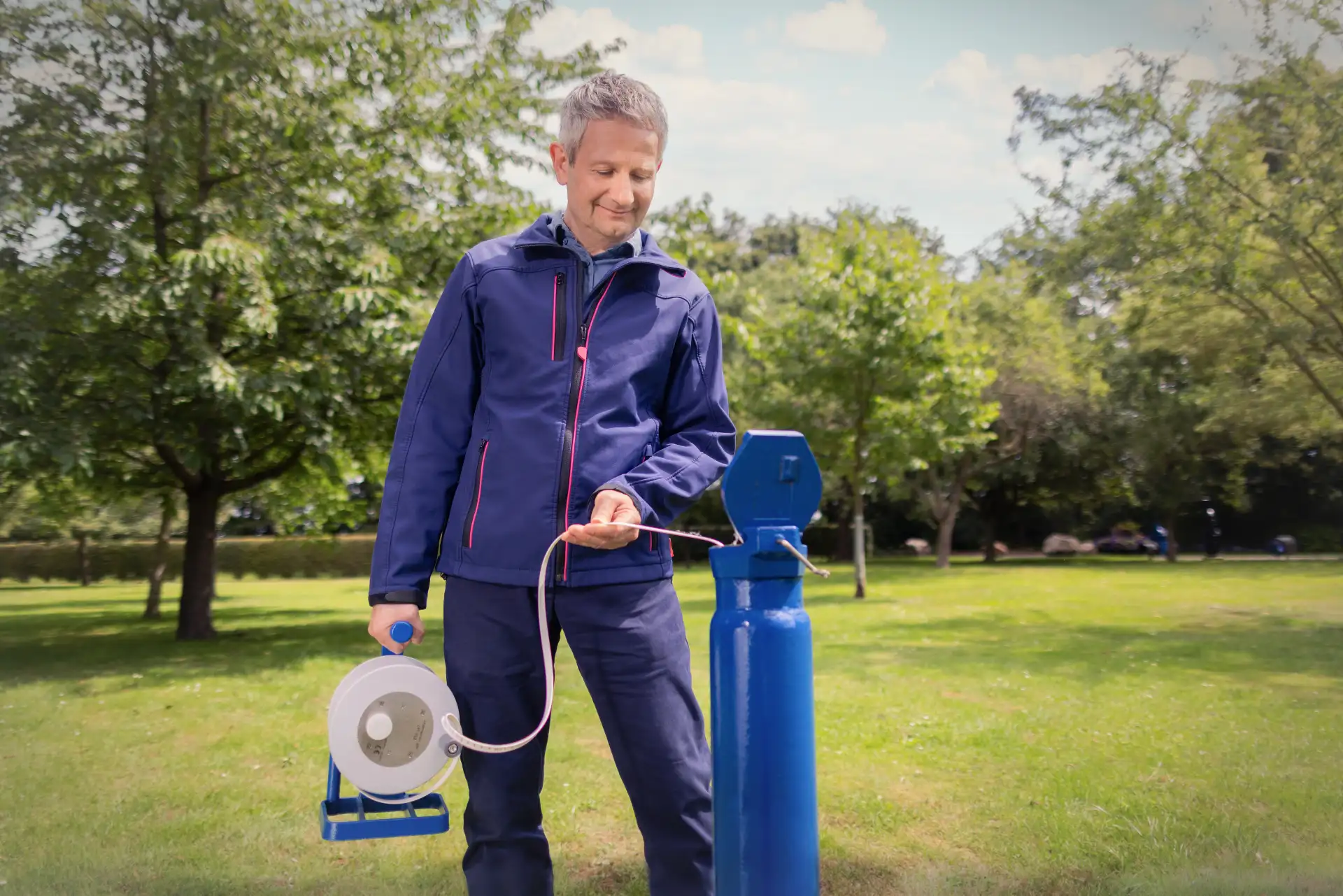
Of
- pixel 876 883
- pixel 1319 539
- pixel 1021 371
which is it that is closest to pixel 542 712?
pixel 876 883

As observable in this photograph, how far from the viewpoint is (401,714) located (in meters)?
2.35

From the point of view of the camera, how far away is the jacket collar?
2.52 meters

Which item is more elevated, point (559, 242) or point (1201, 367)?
point (1201, 367)

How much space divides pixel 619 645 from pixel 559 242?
93cm

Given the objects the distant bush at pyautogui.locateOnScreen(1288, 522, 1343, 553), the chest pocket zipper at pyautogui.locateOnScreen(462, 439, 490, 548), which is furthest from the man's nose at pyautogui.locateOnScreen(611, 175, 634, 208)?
the distant bush at pyautogui.locateOnScreen(1288, 522, 1343, 553)

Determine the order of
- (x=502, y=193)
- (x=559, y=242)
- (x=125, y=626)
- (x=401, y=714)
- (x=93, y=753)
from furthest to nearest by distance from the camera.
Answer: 1. (x=125, y=626)
2. (x=502, y=193)
3. (x=93, y=753)
4. (x=559, y=242)
5. (x=401, y=714)

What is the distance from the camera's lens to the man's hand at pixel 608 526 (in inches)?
86.4

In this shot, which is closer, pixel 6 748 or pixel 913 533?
pixel 6 748

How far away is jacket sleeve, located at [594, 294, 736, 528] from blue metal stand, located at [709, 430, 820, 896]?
196mm

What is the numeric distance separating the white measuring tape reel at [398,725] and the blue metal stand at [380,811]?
61 mm

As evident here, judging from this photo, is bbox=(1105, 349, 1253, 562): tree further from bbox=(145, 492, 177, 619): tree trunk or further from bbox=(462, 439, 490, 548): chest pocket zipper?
bbox=(462, 439, 490, 548): chest pocket zipper

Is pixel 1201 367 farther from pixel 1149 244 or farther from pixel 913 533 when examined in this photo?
pixel 913 533

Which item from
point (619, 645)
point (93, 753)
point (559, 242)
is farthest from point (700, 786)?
point (93, 753)

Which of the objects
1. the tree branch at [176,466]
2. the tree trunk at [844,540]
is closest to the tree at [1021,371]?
the tree trunk at [844,540]
